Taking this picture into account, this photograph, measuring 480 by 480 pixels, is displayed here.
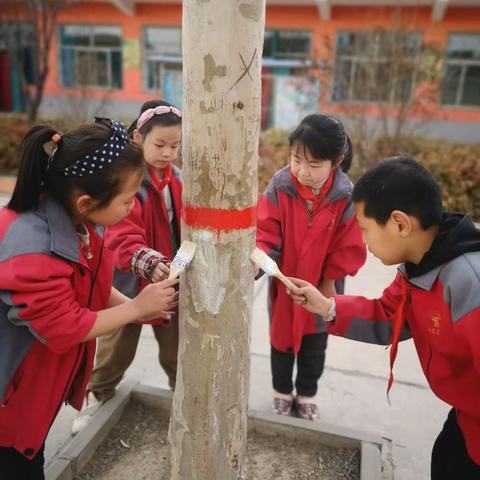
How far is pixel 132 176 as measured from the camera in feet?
4.42

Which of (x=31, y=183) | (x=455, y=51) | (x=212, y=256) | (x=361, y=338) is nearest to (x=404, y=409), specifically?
(x=361, y=338)

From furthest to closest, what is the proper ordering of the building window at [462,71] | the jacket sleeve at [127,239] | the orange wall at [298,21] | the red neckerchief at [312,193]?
1. the building window at [462,71]
2. the orange wall at [298,21]
3. the red neckerchief at [312,193]
4. the jacket sleeve at [127,239]

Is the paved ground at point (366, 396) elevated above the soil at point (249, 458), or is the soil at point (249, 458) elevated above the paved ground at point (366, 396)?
the soil at point (249, 458)

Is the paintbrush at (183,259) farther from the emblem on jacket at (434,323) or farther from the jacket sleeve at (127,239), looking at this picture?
the emblem on jacket at (434,323)

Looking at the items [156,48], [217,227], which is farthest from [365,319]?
[156,48]

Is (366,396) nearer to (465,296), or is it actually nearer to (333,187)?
(333,187)

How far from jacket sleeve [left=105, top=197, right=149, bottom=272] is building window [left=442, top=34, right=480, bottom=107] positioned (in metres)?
11.7

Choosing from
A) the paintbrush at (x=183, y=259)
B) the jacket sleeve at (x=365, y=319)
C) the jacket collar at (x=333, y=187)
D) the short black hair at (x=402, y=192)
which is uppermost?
the short black hair at (x=402, y=192)

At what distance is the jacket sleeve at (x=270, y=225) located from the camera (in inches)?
81.7

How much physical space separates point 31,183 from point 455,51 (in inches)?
511

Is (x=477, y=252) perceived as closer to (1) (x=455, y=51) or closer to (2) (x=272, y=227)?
(2) (x=272, y=227)

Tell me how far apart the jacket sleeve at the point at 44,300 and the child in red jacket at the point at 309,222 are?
95 cm

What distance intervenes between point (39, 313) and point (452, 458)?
1321 mm

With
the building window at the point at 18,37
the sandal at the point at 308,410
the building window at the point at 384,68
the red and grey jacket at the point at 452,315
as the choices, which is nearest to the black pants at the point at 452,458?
the red and grey jacket at the point at 452,315
